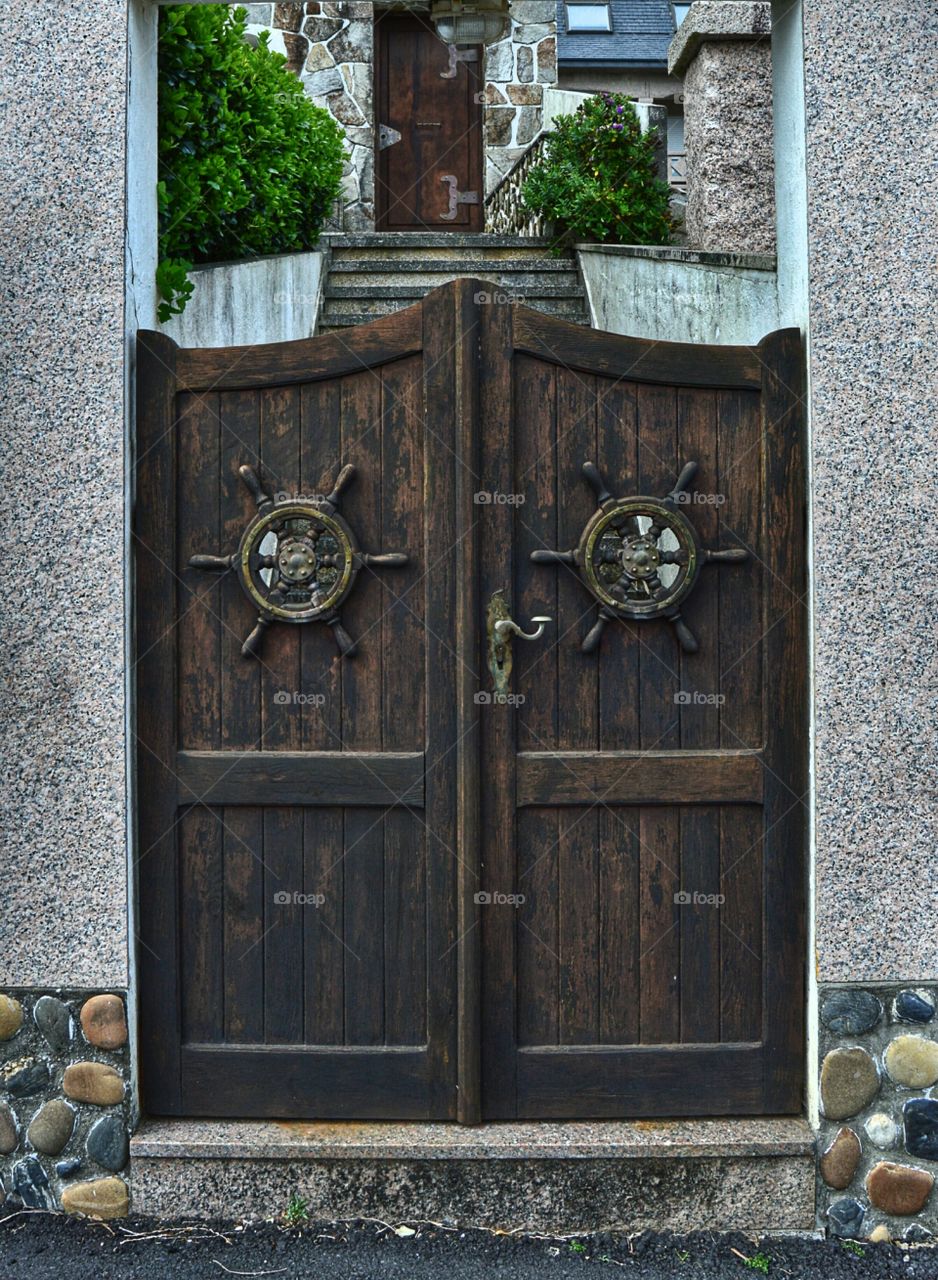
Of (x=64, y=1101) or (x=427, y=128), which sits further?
(x=427, y=128)

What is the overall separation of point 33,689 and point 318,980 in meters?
1.19

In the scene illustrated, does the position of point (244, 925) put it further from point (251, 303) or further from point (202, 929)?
point (251, 303)

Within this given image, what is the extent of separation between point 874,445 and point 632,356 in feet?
2.43

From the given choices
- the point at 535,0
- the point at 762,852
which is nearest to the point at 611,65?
the point at 535,0

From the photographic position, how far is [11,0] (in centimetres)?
340

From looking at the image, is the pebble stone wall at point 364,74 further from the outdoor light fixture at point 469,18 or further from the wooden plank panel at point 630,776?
the wooden plank panel at point 630,776

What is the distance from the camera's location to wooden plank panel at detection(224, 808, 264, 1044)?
356cm

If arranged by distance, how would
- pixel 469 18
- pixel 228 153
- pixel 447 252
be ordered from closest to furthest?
1. pixel 469 18
2. pixel 228 153
3. pixel 447 252

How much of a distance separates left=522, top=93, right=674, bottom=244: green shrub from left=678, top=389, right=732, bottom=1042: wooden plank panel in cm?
412

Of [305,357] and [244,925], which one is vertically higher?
[305,357]

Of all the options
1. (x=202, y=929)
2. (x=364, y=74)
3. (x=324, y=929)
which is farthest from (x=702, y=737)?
(x=364, y=74)

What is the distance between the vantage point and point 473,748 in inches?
138

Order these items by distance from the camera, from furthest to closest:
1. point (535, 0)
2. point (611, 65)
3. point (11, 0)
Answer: point (611, 65), point (535, 0), point (11, 0)

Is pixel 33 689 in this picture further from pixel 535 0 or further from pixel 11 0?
pixel 535 0
